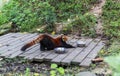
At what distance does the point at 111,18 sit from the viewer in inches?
290

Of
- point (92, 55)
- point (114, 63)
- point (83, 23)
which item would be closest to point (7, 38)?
point (83, 23)

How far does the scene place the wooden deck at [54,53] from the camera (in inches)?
187

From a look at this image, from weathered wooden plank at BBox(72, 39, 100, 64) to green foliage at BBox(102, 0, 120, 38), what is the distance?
56cm

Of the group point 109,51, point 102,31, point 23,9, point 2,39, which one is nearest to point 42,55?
point 109,51

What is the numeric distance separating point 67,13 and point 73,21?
0.72 meters

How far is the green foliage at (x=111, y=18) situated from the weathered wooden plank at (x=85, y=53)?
557mm

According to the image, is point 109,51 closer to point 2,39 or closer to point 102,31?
point 102,31

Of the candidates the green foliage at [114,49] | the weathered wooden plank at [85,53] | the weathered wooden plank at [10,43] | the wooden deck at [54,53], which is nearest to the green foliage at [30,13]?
the weathered wooden plank at [10,43]

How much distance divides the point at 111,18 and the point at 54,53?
268 cm

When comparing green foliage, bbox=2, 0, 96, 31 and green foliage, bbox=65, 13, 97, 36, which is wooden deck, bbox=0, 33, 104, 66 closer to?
green foliage, bbox=65, 13, 97, 36

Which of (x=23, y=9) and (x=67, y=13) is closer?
(x=67, y=13)

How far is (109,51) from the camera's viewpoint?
5391 mm

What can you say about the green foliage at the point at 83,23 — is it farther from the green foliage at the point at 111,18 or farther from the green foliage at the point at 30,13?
the green foliage at the point at 30,13

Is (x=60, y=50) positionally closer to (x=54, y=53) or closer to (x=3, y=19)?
(x=54, y=53)
